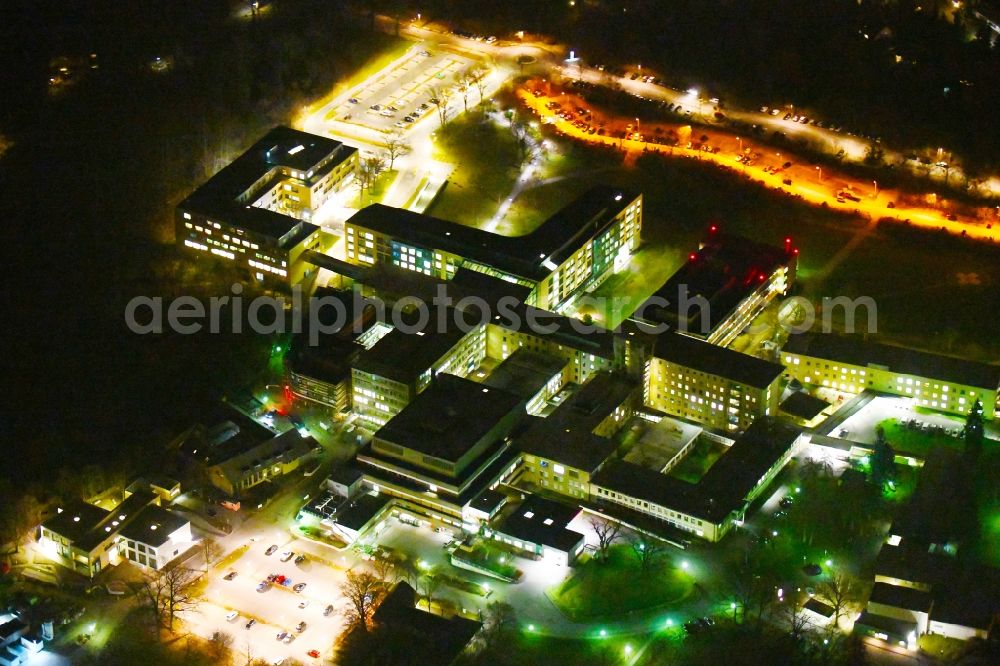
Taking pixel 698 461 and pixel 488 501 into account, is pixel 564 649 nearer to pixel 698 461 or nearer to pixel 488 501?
pixel 488 501

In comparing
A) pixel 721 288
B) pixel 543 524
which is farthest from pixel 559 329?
pixel 543 524

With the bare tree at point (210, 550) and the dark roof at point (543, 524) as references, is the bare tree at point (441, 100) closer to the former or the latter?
the dark roof at point (543, 524)

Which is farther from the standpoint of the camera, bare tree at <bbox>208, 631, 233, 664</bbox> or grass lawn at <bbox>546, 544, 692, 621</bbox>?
grass lawn at <bbox>546, 544, 692, 621</bbox>

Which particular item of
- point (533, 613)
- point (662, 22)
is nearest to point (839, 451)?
point (533, 613)

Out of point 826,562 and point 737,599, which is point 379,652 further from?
point 826,562

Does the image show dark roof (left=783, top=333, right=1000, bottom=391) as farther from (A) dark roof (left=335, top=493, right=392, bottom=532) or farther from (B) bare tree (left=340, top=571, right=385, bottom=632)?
(B) bare tree (left=340, top=571, right=385, bottom=632)

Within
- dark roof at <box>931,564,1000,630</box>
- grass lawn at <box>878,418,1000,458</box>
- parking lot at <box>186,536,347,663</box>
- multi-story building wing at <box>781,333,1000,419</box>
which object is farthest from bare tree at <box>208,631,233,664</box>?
grass lawn at <box>878,418,1000,458</box>
